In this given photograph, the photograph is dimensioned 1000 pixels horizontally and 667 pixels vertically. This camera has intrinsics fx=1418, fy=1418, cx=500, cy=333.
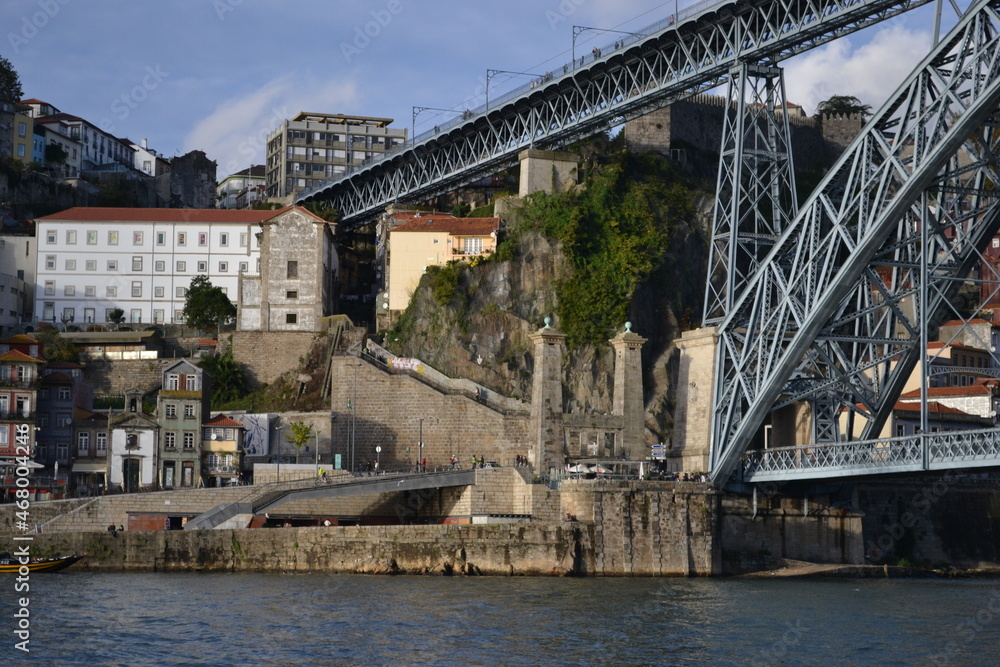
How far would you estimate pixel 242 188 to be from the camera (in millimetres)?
122000

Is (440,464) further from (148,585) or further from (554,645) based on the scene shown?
(554,645)

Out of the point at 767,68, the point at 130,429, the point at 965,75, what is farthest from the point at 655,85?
the point at 130,429

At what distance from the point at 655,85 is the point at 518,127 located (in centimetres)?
1283

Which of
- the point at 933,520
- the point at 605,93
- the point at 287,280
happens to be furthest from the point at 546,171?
the point at 933,520

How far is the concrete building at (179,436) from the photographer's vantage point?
62.0 metres

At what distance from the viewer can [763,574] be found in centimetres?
5084

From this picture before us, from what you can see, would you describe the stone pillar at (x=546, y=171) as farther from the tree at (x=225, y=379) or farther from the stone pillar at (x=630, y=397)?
the stone pillar at (x=630, y=397)

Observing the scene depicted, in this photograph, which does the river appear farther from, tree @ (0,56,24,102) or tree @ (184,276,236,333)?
tree @ (0,56,24,102)

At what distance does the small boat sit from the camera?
47.3 m

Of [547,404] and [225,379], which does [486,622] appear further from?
[225,379]

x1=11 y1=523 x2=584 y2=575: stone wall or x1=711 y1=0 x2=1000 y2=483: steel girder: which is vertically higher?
x1=711 y1=0 x2=1000 y2=483: steel girder

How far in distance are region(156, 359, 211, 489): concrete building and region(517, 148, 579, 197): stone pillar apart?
2167 centimetres

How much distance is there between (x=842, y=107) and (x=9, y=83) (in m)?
60.1

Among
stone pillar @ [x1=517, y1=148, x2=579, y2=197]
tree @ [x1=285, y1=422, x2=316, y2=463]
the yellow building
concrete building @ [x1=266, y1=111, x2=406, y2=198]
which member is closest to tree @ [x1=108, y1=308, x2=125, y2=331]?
the yellow building
